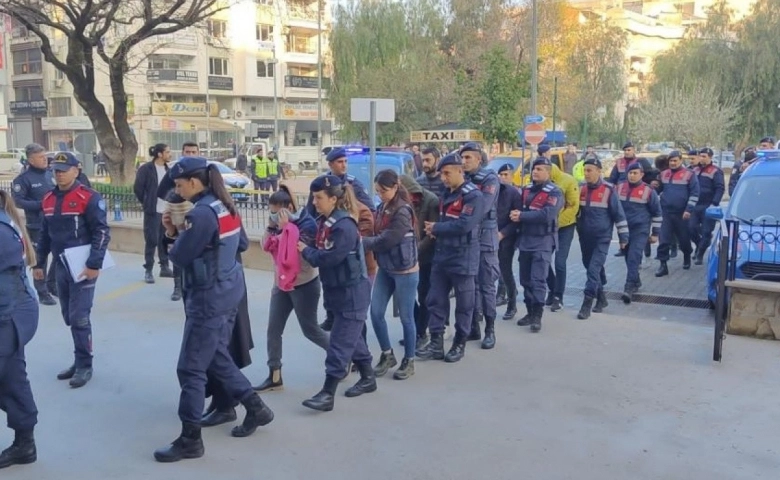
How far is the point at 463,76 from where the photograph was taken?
31.1 meters

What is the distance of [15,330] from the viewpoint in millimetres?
4453

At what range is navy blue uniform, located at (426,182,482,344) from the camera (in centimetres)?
644

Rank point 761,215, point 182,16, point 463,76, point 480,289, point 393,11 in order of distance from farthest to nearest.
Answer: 1. point 393,11
2. point 463,76
3. point 182,16
4. point 761,215
5. point 480,289

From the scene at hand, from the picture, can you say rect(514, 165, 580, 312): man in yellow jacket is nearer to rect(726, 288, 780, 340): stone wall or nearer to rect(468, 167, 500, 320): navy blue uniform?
rect(468, 167, 500, 320): navy blue uniform

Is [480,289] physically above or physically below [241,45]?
below

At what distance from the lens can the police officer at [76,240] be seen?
597 cm

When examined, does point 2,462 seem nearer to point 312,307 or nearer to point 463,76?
point 312,307

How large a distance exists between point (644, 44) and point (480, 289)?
9603cm

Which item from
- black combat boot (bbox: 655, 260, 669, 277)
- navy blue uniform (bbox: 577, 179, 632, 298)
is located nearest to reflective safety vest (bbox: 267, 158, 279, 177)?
black combat boot (bbox: 655, 260, 669, 277)

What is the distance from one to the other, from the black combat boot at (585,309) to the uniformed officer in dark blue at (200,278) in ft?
15.5

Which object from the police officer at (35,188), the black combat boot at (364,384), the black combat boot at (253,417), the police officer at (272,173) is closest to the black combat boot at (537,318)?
the black combat boot at (364,384)

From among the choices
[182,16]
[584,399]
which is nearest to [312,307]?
[584,399]

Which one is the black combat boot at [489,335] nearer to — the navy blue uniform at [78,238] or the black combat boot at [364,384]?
the black combat boot at [364,384]

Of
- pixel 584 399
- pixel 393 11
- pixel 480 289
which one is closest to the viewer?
pixel 584 399
